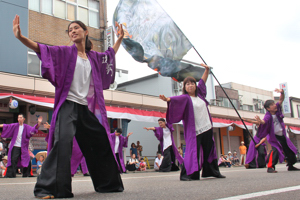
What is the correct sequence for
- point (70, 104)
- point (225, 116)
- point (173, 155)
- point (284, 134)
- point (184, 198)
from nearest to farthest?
point (184, 198) < point (70, 104) < point (284, 134) < point (173, 155) < point (225, 116)

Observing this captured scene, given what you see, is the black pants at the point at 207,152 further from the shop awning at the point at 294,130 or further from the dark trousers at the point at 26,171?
the shop awning at the point at 294,130

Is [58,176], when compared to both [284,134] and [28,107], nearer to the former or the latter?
[284,134]

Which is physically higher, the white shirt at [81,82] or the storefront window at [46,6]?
the storefront window at [46,6]

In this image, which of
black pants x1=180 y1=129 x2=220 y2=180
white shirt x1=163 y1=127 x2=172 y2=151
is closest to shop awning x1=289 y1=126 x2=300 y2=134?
white shirt x1=163 y1=127 x2=172 y2=151

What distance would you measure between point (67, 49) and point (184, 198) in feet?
6.07

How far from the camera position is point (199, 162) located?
5.60 meters

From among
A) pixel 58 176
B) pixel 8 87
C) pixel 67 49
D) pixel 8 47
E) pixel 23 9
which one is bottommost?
pixel 58 176

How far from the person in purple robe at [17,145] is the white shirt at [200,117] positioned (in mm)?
5574

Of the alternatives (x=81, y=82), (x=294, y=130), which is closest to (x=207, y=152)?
(x=81, y=82)

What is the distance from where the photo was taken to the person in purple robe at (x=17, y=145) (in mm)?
9820

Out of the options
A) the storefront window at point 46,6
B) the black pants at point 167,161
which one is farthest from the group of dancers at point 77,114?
the storefront window at point 46,6

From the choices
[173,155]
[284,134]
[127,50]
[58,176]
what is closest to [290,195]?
[58,176]

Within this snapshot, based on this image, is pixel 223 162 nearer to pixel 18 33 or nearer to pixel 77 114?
pixel 77 114

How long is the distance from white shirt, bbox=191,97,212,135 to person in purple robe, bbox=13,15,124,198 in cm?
232
